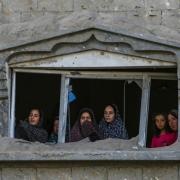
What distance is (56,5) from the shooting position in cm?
1234

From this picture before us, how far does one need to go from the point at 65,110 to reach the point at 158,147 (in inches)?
52.6

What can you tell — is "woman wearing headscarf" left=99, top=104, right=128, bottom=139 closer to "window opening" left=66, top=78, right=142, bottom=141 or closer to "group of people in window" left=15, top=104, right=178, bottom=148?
"group of people in window" left=15, top=104, right=178, bottom=148

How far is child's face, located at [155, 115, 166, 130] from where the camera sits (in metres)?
11.8

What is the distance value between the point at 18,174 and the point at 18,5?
7.26 ft

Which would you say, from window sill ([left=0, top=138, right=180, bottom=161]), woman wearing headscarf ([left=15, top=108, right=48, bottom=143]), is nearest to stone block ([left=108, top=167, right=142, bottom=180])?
window sill ([left=0, top=138, right=180, bottom=161])

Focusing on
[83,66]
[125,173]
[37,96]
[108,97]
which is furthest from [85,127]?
[125,173]

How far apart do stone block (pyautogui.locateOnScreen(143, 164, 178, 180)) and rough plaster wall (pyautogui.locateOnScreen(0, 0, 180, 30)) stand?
1.82 meters

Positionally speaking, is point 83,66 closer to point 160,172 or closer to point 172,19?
point 172,19

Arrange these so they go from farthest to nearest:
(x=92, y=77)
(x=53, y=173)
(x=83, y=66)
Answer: (x=92, y=77), (x=83, y=66), (x=53, y=173)

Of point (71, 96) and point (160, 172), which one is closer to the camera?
point (160, 172)

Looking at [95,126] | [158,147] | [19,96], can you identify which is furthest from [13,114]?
[158,147]

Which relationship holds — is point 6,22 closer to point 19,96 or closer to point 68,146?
point 19,96

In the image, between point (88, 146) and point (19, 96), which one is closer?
point (88, 146)

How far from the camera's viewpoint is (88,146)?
11523 millimetres
